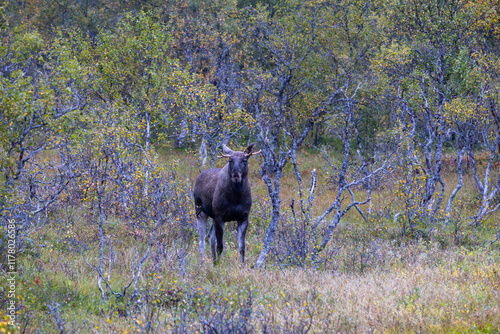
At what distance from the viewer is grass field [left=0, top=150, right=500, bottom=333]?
645 cm

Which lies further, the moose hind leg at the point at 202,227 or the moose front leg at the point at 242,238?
the moose hind leg at the point at 202,227

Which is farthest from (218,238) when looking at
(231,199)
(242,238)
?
(231,199)

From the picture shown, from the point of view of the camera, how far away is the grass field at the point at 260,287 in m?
6.45

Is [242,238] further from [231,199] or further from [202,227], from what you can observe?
[202,227]

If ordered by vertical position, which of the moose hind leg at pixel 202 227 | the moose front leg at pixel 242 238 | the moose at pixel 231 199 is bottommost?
the moose hind leg at pixel 202 227

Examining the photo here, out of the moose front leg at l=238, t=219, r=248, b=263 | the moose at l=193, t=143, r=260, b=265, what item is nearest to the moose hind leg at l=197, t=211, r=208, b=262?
the moose at l=193, t=143, r=260, b=265

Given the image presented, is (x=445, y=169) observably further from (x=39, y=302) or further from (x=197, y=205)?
(x=39, y=302)

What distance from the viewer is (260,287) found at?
8602 mm

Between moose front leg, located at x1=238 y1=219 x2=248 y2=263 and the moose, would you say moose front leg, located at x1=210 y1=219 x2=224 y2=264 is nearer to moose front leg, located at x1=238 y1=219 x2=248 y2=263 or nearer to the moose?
the moose

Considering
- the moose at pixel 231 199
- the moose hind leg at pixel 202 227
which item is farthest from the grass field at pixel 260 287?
the moose at pixel 231 199

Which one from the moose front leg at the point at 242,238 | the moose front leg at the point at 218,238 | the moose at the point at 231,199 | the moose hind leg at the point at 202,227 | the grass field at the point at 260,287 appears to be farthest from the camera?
the moose hind leg at the point at 202,227

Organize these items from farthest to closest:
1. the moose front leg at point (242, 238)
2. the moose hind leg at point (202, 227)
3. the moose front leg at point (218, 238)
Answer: the moose hind leg at point (202, 227)
the moose front leg at point (218, 238)
the moose front leg at point (242, 238)

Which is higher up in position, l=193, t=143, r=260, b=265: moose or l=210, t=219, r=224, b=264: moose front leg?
l=193, t=143, r=260, b=265: moose

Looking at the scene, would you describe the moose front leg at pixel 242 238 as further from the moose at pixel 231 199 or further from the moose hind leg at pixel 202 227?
the moose hind leg at pixel 202 227
